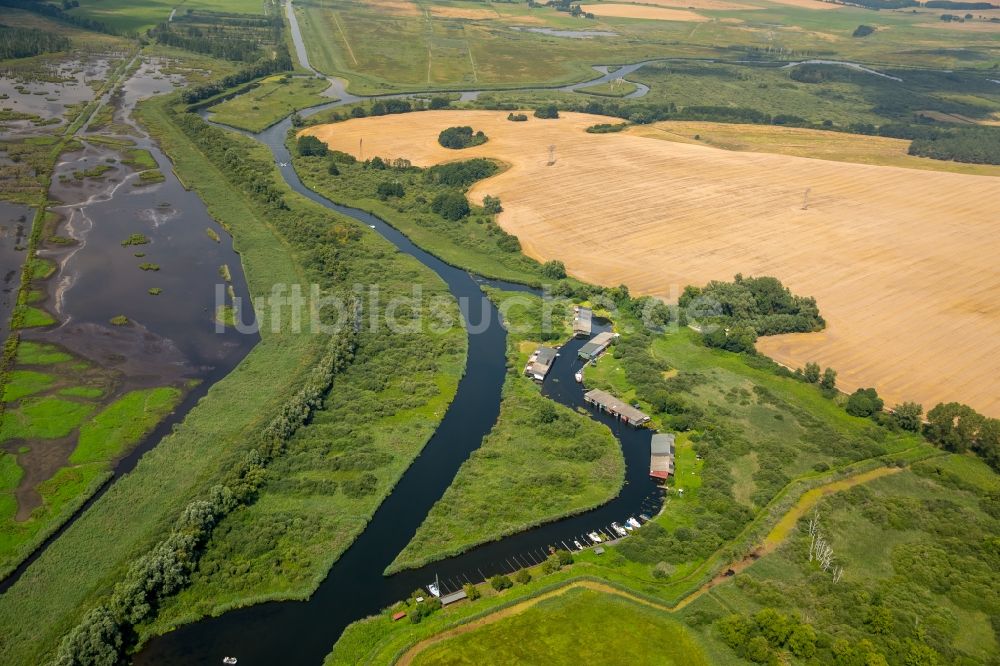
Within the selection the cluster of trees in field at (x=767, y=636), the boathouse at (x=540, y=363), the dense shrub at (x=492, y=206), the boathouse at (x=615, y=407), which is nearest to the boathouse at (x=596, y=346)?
the boathouse at (x=540, y=363)

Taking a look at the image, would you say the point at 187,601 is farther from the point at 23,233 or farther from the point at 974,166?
the point at 974,166

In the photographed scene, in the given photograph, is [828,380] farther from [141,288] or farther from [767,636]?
[141,288]

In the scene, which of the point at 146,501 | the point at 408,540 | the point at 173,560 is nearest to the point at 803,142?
the point at 408,540

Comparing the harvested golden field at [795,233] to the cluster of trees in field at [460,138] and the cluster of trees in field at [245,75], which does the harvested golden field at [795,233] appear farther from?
the cluster of trees in field at [245,75]

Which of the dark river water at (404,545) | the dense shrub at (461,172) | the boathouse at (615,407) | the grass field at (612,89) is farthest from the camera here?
the grass field at (612,89)

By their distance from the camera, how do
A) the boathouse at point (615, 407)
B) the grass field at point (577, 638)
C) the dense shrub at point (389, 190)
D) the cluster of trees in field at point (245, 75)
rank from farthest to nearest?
the cluster of trees in field at point (245, 75) → the dense shrub at point (389, 190) → the boathouse at point (615, 407) → the grass field at point (577, 638)

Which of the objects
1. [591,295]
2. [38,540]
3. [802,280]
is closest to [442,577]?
[38,540]
